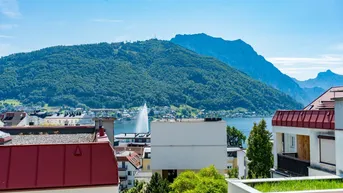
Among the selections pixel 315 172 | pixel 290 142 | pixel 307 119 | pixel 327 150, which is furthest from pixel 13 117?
pixel 327 150

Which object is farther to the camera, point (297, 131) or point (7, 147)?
point (297, 131)

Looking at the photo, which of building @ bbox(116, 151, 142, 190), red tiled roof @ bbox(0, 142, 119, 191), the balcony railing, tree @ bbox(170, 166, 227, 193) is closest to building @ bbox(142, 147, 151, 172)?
building @ bbox(116, 151, 142, 190)

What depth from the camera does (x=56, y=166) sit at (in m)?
11.0

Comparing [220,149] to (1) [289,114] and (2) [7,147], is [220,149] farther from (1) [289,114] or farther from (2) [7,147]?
(2) [7,147]

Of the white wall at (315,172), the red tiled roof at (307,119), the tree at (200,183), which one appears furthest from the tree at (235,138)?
the white wall at (315,172)

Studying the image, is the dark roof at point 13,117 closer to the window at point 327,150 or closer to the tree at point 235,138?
the tree at point 235,138

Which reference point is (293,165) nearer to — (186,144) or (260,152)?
(260,152)

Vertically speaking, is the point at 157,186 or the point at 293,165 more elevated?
the point at 293,165

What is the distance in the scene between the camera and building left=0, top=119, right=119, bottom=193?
10750 millimetres

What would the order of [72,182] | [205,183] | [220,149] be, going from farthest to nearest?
[220,149]
[205,183]
[72,182]

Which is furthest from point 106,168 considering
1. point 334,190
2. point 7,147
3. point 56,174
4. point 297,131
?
point 297,131

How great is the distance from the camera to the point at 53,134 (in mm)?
20078

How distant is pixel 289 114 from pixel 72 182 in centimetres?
955

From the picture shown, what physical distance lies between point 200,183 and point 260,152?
838 centimetres
